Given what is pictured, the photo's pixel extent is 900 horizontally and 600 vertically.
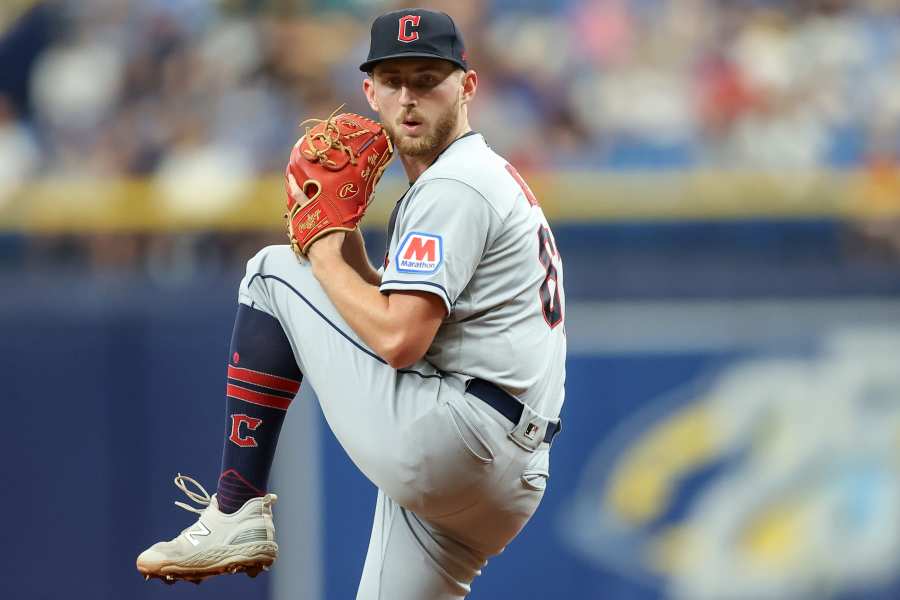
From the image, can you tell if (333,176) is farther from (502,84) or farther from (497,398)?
(502,84)

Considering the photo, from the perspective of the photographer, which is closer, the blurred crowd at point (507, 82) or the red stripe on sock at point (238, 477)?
the red stripe on sock at point (238, 477)

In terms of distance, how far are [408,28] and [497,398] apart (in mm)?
797

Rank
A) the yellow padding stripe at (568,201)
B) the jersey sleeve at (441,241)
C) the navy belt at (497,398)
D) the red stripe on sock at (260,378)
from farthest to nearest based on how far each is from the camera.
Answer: the yellow padding stripe at (568,201)
the red stripe on sock at (260,378)
the navy belt at (497,398)
the jersey sleeve at (441,241)

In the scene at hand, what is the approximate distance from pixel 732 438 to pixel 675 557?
56 cm

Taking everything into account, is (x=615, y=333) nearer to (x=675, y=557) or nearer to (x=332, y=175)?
(x=675, y=557)

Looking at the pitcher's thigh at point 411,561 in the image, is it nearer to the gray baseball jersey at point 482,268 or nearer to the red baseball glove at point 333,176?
the gray baseball jersey at point 482,268

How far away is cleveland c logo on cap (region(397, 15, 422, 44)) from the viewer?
2781mm

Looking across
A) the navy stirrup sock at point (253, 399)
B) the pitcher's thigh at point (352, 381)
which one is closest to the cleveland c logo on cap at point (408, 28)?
the pitcher's thigh at point (352, 381)

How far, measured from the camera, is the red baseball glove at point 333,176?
283cm

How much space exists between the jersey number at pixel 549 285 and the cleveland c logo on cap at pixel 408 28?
1.66 ft

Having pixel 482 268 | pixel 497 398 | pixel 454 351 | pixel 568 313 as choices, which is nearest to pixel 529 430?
pixel 497 398

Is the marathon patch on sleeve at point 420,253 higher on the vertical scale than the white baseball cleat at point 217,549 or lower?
higher

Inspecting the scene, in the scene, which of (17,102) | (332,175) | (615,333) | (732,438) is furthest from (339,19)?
(332,175)

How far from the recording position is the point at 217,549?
291 centimetres
